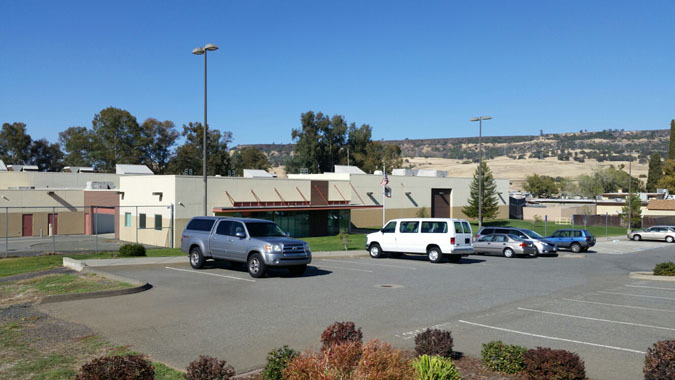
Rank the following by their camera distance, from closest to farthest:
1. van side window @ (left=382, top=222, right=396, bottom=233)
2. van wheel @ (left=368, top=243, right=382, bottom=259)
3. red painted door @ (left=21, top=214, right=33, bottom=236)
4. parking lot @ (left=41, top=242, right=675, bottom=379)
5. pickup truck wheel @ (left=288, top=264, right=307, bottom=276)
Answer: parking lot @ (left=41, top=242, right=675, bottom=379), pickup truck wheel @ (left=288, top=264, right=307, bottom=276), van side window @ (left=382, top=222, right=396, bottom=233), van wheel @ (left=368, top=243, right=382, bottom=259), red painted door @ (left=21, top=214, right=33, bottom=236)

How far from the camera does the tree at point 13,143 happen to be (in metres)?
95.2

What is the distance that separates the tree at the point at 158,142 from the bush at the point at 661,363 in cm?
9475

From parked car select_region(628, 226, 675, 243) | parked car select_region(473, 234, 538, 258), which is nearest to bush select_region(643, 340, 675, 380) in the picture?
parked car select_region(473, 234, 538, 258)

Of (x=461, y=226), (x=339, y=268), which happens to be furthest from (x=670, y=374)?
(x=461, y=226)

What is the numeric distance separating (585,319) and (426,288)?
5509mm

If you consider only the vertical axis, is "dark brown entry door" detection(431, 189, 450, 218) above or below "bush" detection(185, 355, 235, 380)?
above

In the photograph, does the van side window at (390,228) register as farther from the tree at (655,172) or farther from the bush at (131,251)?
the tree at (655,172)

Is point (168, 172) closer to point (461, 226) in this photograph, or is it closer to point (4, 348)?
point (461, 226)

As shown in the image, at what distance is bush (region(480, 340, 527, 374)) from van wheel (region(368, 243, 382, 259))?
1869cm

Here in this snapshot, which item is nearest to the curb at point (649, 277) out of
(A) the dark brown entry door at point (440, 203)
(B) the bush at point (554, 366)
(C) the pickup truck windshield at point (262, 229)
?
(C) the pickup truck windshield at point (262, 229)

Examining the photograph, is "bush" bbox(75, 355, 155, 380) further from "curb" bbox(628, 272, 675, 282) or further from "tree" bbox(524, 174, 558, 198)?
"tree" bbox(524, 174, 558, 198)

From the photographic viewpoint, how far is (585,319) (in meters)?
12.5

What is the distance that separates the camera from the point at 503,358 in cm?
796

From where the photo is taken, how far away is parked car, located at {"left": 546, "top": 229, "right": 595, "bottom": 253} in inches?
1384
